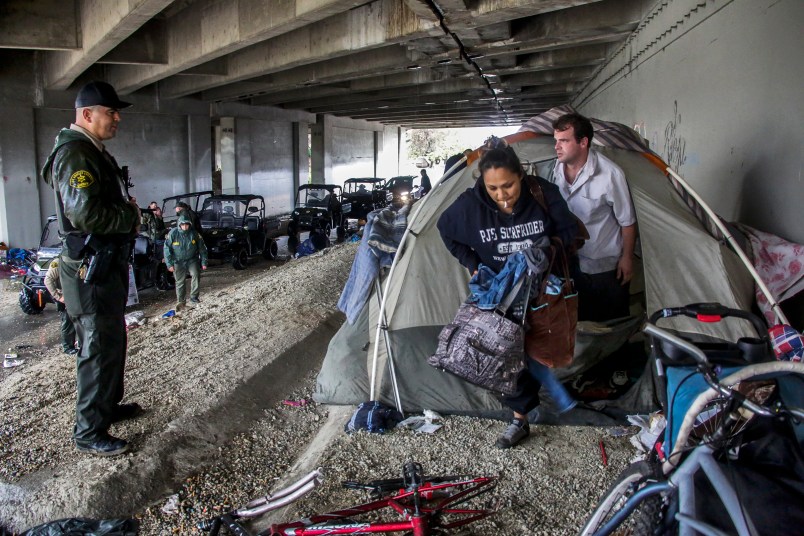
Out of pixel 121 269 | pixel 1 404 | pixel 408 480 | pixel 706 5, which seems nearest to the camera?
pixel 408 480

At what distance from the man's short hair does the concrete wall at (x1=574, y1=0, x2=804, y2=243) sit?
1.29m

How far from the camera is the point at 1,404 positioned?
483 centimetres

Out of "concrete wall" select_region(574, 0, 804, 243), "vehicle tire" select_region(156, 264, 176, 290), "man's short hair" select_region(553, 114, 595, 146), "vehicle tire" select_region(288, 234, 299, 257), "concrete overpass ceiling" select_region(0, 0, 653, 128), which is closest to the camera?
"man's short hair" select_region(553, 114, 595, 146)

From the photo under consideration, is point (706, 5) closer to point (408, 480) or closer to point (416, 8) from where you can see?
point (416, 8)

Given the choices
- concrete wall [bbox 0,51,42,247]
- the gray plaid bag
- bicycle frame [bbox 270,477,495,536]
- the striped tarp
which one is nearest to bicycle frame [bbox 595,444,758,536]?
bicycle frame [bbox 270,477,495,536]

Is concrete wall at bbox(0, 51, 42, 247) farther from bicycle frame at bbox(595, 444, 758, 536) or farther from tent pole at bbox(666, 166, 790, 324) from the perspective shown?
bicycle frame at bbox(595, 444, 758, 536)

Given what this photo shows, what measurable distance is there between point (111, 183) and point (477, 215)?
86.8 inches

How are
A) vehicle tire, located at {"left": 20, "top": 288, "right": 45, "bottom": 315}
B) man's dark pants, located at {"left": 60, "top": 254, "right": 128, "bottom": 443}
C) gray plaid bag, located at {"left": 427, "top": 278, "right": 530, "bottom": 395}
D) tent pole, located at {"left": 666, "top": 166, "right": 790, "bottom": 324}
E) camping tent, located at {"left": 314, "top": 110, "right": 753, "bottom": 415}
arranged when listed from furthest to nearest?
vehicle tire, located at {"left": 20, "top": 288, "right": 45, "bottom": 315} < camping tent, located at {"left": 314, "top": 110, "right": 753, "bottom": 415} < tent pole, located at {"left": 666, "top": 166, "right": 790, "bottom": 324} < man's dark pants, located at {"left": 60, "top": 254, "right": 128, "bottom": 443} < gray plaid bag, located at {"left": 427, "top": 278, "right": 530, "bottom": 395}

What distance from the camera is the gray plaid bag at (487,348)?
319 cm

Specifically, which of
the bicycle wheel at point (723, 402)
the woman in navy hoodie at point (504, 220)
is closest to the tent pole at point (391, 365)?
the woman in navy hoodie at point (504, 220)

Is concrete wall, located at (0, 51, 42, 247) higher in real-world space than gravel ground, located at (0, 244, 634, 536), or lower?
higher

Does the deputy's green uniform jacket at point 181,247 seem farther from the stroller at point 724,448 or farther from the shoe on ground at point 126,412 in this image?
the stroller at point 724,448

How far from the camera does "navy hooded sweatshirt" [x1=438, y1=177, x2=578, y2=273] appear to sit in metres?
3.33

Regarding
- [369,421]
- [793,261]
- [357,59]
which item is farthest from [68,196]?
[357,59]
